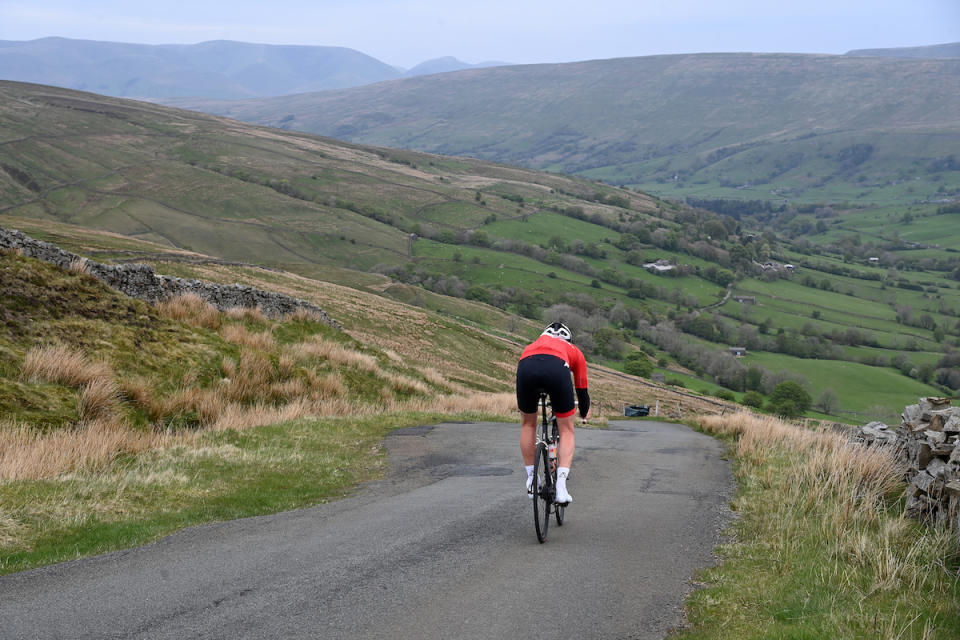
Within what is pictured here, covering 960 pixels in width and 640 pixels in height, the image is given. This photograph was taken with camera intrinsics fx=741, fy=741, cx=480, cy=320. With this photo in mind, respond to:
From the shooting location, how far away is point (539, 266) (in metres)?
152

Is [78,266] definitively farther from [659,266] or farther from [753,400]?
[659,266]

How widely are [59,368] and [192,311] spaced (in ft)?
28.5

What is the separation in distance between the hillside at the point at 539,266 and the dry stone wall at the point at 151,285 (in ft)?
164

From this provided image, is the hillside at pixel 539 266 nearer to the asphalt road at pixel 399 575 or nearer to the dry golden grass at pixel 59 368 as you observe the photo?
the dry golden grass at pixel 59 368

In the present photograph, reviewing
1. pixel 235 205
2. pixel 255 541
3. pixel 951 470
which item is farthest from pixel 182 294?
pixel 235 205

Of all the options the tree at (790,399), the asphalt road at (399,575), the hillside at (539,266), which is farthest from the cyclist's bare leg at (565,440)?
the tree at (790,399)

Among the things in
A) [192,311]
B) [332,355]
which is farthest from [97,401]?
[332,355]

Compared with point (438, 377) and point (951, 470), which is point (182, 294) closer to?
point (438, 377)

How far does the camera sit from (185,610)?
19.2 feet

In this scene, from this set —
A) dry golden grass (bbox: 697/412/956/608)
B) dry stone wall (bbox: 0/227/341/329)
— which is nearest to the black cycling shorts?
dry golden grass (bbox: 697/412/956/608)

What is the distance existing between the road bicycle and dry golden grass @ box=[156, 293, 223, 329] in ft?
45.5

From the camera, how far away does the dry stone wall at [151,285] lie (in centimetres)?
1861

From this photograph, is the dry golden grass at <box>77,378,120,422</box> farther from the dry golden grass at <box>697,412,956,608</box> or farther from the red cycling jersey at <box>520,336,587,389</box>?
the dry golden grass at <box>697,412,956,608</box>

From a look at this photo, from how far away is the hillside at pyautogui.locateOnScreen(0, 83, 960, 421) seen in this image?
111m
